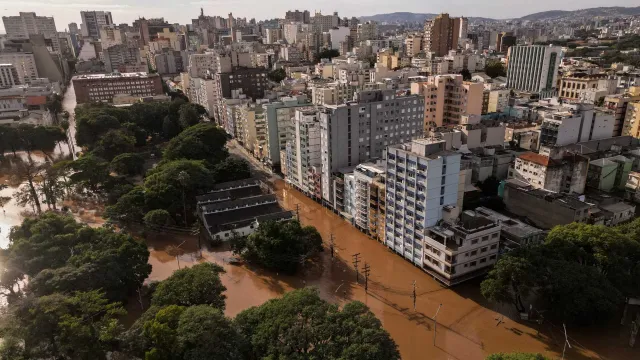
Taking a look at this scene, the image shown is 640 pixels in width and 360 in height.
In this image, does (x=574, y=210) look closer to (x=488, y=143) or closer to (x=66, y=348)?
(x=488, y=143)

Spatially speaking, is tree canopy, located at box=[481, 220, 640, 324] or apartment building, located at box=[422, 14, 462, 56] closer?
tree canopy, located at box=[481, 220, 640, 324]

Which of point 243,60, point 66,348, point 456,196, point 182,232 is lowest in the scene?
point 182,232

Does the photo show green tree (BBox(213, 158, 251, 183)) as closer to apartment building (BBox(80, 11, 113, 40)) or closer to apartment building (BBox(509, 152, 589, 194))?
apartment building (BBox(509, 152, 589, 194))

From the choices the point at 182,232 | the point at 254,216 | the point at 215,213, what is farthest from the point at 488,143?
the point at 182,232

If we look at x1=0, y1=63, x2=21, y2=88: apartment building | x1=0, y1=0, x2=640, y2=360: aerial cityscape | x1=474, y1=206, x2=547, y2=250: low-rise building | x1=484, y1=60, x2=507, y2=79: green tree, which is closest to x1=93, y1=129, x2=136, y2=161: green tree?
x1=0, y1=0, x2=640, y2=360: aerial cityscape

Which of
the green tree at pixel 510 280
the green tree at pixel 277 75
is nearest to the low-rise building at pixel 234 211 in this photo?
the green tree at pixel 510 280
